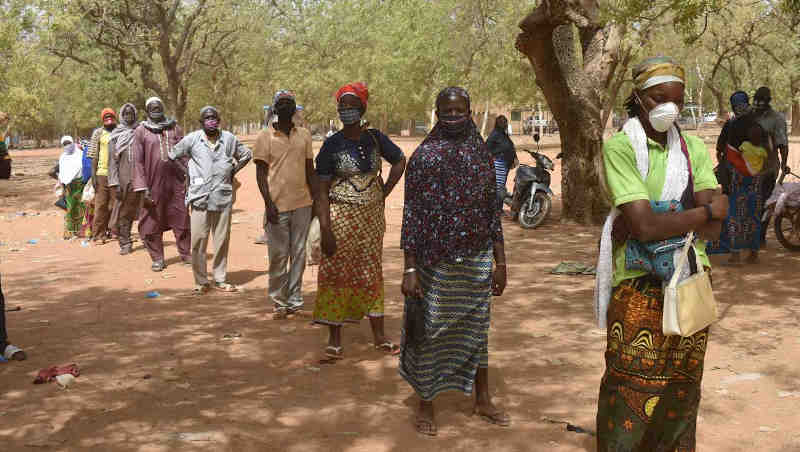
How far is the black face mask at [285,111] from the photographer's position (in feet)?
21.9

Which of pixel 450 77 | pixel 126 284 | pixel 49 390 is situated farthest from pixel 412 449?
pixel 450 77

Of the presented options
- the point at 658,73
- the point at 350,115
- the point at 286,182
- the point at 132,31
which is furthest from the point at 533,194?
the point at 132,31

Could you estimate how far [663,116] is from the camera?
3010 millimetres

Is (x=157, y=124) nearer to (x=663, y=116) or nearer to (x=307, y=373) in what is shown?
(x=307, y=373)

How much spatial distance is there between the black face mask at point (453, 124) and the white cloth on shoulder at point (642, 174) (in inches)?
44.1

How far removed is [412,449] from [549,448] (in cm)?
70

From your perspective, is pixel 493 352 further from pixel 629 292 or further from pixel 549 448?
pixel 629 292

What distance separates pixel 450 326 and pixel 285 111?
316cm

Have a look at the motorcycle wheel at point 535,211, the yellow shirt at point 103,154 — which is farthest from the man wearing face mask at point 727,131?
the yellow shirt at point 103,154

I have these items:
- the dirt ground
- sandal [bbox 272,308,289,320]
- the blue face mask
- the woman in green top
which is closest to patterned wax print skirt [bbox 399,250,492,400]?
the dirt ground

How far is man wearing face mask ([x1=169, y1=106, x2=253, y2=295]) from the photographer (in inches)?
310

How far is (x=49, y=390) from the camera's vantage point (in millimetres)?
5000

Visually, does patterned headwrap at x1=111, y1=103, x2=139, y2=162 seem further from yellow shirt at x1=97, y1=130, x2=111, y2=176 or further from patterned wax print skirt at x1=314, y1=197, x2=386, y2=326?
patterned wax print skirt at x1=314, y1=197, x2=386, y2=326

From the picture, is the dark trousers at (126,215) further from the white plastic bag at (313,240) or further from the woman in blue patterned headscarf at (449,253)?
the woman in blue patterned headscarf at (449,253)
